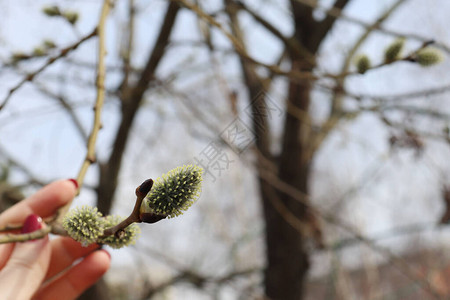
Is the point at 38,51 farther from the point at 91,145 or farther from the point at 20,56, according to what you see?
the point at 91,145

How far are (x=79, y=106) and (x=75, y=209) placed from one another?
5.12 ft

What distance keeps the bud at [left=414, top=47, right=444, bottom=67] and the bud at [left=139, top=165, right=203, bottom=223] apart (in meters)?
0.86

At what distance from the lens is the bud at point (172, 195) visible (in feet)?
1.67

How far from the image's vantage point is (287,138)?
2.21 meters

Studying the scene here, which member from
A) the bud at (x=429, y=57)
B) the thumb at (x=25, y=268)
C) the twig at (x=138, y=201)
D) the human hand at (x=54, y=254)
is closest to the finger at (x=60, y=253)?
the human hand at (x=54, y=254)

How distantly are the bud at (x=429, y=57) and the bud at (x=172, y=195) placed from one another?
86 cm

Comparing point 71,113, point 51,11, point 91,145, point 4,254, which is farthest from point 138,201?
point 71,113

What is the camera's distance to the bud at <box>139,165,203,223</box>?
51cm

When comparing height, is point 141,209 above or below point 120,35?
below

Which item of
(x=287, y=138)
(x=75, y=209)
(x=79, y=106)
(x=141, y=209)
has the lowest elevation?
(x=141, y=209)

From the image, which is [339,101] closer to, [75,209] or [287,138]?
[287,138]

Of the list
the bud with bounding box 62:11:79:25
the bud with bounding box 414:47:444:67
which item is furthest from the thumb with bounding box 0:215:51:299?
the bud with bounding box 414:47:444:67

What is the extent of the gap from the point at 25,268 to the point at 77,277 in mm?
186

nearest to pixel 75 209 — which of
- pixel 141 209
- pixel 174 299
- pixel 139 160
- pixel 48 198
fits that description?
pixel 141 209
